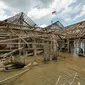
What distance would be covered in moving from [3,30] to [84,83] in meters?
7.98

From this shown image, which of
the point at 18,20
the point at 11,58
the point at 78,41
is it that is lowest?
the point at 11,58

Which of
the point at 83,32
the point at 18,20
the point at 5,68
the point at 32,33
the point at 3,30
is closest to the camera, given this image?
the point at 5,68

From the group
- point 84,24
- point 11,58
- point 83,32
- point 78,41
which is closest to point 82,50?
point 78,41

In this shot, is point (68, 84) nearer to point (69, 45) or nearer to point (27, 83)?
point (27, 83)

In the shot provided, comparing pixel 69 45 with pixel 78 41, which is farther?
pixel 69 45

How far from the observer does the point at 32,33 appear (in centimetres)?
1246

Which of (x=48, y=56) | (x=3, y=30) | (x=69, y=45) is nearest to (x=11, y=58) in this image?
(x=3, y=30)

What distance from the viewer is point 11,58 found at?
369 inches

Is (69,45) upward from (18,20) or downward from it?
downward

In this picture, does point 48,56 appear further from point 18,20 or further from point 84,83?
point 18,20

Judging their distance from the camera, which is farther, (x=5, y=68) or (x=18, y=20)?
(x=18, y=20)

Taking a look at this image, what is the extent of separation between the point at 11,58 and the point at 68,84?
558 cm

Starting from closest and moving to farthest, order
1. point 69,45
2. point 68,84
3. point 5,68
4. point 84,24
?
point 68,84
point 5,68
point 84,24
point 69,45

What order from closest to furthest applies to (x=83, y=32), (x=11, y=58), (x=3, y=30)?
(x=11, y=58) → (x=3, y=30) → (x=83, y=32)
